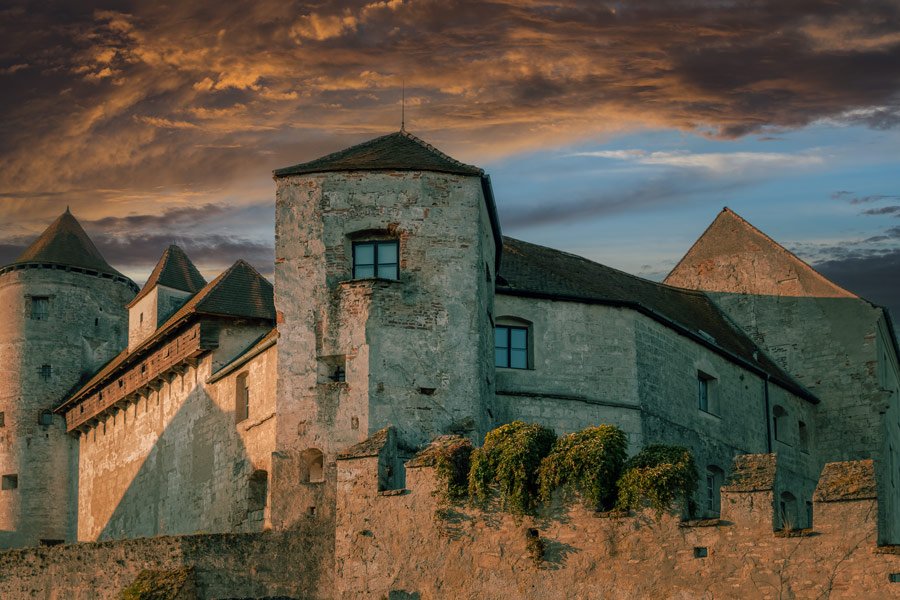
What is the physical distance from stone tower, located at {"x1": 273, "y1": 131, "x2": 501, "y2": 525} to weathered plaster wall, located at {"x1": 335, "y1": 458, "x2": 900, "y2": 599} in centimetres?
222

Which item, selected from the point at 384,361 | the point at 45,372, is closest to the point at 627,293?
the point at 384,361

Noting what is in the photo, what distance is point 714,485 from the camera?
140 ft

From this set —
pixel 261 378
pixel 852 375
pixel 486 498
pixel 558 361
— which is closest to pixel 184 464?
pixel 261 378

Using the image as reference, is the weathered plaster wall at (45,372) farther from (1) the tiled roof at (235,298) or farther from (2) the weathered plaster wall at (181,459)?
(1) the tiled roof at (235,298)

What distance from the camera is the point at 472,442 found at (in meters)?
33.8

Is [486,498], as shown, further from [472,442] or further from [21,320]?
[21,320]

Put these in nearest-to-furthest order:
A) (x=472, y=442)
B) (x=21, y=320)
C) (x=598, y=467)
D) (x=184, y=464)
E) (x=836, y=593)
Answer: (x=836, y=593), (x=598, y=467), (x=472, y=442), (x=184, y=464), (x=21, y=320)

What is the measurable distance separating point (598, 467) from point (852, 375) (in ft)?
71.6

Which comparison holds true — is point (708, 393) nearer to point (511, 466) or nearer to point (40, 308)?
point (511, 466)

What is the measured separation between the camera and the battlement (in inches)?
1012

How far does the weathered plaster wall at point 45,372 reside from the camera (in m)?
56.8

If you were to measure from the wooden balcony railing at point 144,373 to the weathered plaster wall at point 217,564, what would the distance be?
7.91 metres

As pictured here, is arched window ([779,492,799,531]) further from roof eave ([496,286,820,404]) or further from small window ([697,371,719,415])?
roof eave ([496,286,820,404])

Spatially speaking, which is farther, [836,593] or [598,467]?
[598,467]
